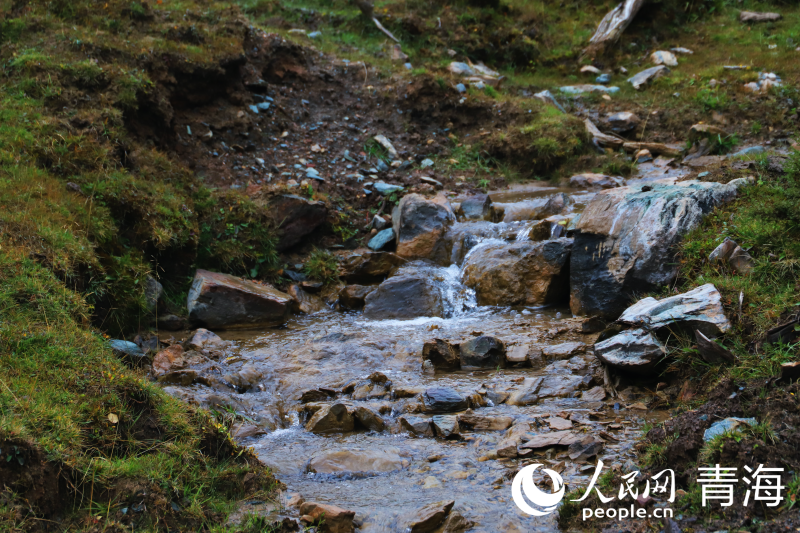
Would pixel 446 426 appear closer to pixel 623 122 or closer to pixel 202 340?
pixel 202 340

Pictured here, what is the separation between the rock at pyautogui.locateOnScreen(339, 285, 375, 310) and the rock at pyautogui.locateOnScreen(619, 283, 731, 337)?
3.30m

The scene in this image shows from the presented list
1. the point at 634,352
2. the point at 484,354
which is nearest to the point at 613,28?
the point at 484,354

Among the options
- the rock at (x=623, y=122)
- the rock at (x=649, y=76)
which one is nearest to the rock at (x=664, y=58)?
the rock at (x=649, y=76)

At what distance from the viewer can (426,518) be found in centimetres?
274

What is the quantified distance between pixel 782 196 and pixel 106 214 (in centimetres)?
642

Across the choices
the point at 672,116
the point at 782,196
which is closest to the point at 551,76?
the point at 672,116

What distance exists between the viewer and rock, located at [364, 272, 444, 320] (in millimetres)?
6523

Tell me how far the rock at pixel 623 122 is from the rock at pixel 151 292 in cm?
850

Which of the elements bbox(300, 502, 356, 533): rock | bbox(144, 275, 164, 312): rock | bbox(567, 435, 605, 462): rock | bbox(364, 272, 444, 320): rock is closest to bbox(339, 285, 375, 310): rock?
bbox(364, 272, 444, 320): rock

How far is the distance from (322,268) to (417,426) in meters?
3.83

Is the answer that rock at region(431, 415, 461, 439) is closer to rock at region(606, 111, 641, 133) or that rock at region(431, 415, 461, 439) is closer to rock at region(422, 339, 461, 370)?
rock at region(422, 339, 461, 370)

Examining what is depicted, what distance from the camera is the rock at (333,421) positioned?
395cm

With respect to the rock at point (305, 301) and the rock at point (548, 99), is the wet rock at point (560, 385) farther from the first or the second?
the rock at point (548, 99)

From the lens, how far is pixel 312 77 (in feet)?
36.2
